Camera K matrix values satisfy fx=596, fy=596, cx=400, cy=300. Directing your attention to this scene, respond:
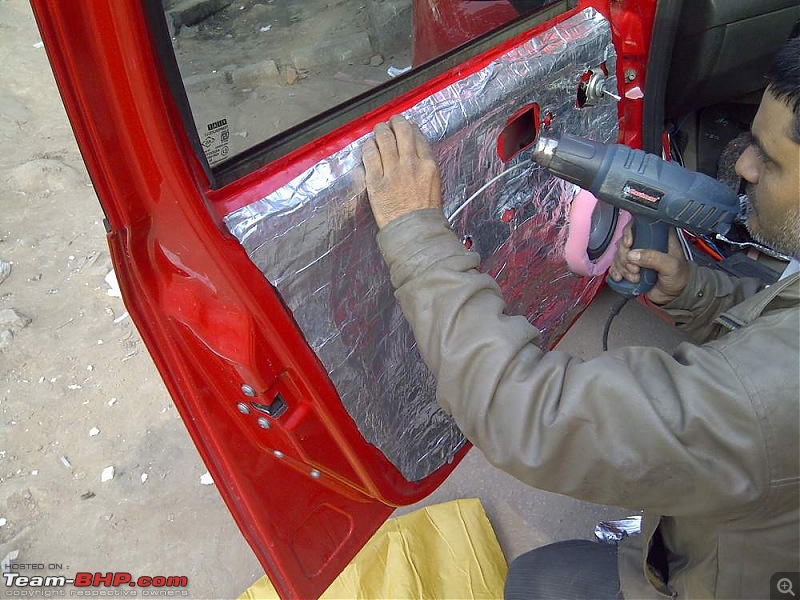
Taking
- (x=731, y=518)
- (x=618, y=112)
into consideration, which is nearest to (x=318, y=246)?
(x=731, y=518)

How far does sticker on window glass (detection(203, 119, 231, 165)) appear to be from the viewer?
3.27 ft

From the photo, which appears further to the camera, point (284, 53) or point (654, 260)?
point (654, 260)

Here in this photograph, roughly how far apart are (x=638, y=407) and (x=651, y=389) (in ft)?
0.13

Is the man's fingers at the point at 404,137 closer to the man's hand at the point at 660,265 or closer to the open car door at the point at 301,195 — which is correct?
the open car door at the point at 301,195

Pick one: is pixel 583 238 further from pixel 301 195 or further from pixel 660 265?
pixel 301 195

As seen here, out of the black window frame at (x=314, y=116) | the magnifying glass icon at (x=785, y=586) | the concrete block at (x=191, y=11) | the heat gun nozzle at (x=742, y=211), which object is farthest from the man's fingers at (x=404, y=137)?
the magnifying glass icon at (x=785, y=586)

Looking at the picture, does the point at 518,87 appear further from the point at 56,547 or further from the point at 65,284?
the point at 65,284

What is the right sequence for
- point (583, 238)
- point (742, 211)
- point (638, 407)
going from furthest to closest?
point (583, 238) < point (742, 211) < point (638, 407)

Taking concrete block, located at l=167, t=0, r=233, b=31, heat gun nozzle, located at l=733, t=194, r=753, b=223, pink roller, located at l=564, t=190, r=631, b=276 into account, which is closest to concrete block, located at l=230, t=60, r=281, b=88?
concrete block, located at l=167, t=0, r=233, b=31

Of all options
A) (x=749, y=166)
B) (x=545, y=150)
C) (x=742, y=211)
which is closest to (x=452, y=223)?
(x=545, y=150)

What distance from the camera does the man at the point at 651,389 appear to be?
2.78 ft

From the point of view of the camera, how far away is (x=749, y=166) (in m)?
1.16

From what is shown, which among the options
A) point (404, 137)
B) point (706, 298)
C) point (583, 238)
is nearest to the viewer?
point (404, 137)

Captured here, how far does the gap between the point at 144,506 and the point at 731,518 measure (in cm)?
195
